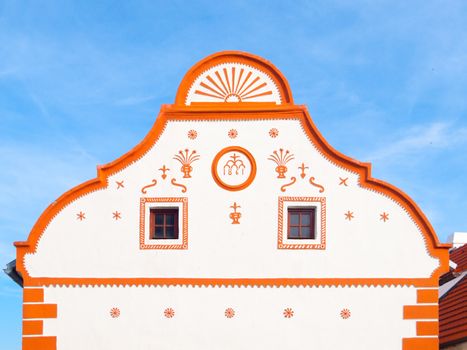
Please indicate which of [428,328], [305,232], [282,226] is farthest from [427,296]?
[282,226]

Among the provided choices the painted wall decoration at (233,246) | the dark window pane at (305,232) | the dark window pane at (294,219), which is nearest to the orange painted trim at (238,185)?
the painted wall decoration at (233,246)

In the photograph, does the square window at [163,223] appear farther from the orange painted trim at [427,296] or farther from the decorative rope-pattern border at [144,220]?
the orange painted trim at [427,296]

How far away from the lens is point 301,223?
1421 cm

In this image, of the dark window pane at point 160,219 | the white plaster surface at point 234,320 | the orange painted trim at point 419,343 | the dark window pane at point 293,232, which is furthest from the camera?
the dark window pane at point 160,219

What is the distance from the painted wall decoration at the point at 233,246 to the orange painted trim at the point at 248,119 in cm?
3

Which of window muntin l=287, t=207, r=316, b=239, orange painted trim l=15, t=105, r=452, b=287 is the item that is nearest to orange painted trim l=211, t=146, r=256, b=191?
orange painted trim l=15, t=105, r=452, b=287

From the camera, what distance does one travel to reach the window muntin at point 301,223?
14.1 m

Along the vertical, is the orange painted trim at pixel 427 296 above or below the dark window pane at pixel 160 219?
below

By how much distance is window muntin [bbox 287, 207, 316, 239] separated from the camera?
14.1 metres

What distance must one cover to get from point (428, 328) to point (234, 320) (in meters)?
4.20

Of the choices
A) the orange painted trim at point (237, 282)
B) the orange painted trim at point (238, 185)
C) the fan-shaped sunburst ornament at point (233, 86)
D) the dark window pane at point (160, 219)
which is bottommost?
the orange painted trim at point (237, 282)

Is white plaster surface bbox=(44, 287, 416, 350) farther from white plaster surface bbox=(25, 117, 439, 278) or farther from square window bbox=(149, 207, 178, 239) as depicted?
Answer: square window bbox=(149, 207, 178, 239)

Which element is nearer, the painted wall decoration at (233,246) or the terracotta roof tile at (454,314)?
the painted wall decoration at (233,246)

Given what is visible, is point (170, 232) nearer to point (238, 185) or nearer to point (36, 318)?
point (238, 185)
